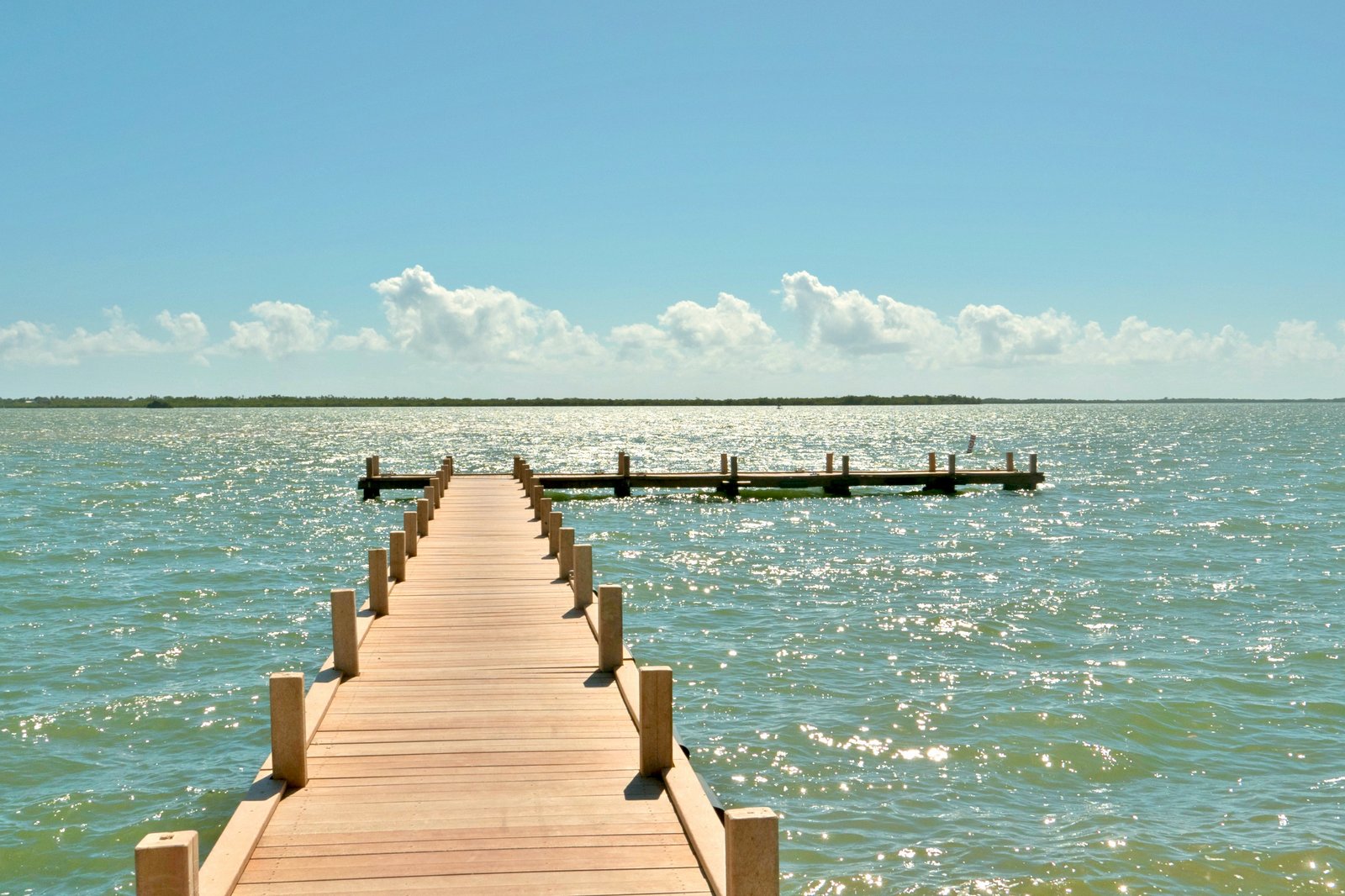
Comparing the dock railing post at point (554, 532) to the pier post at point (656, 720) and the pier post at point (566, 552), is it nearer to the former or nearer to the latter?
the pier post at point (566, 552)

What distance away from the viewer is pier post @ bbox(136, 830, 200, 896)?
16.6 ft

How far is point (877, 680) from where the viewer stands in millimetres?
14938

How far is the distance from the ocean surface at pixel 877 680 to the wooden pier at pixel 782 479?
8.63ft

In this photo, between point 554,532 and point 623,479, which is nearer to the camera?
point 554,532

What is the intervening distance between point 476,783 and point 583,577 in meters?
5.98

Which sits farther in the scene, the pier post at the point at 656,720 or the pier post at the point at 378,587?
the pier post at the point at 378,587

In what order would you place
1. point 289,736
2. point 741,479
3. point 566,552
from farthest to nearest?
1. point 741,479
2. point 566,552
3. point 289,736

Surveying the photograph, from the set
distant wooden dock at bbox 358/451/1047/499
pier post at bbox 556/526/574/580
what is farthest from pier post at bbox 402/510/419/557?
distant wooden dock at bbox 358/451/1047/499

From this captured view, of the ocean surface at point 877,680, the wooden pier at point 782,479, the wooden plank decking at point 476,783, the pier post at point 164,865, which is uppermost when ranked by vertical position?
the pier post at point 164,865

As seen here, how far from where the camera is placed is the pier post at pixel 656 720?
759 cm

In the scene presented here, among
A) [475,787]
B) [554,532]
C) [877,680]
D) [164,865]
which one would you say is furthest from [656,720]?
[554,532]

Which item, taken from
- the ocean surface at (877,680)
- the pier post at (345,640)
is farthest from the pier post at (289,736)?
the ocean surface at (877,680)

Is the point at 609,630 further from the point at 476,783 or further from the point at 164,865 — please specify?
the point at 164,865

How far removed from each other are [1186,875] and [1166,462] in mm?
66686
